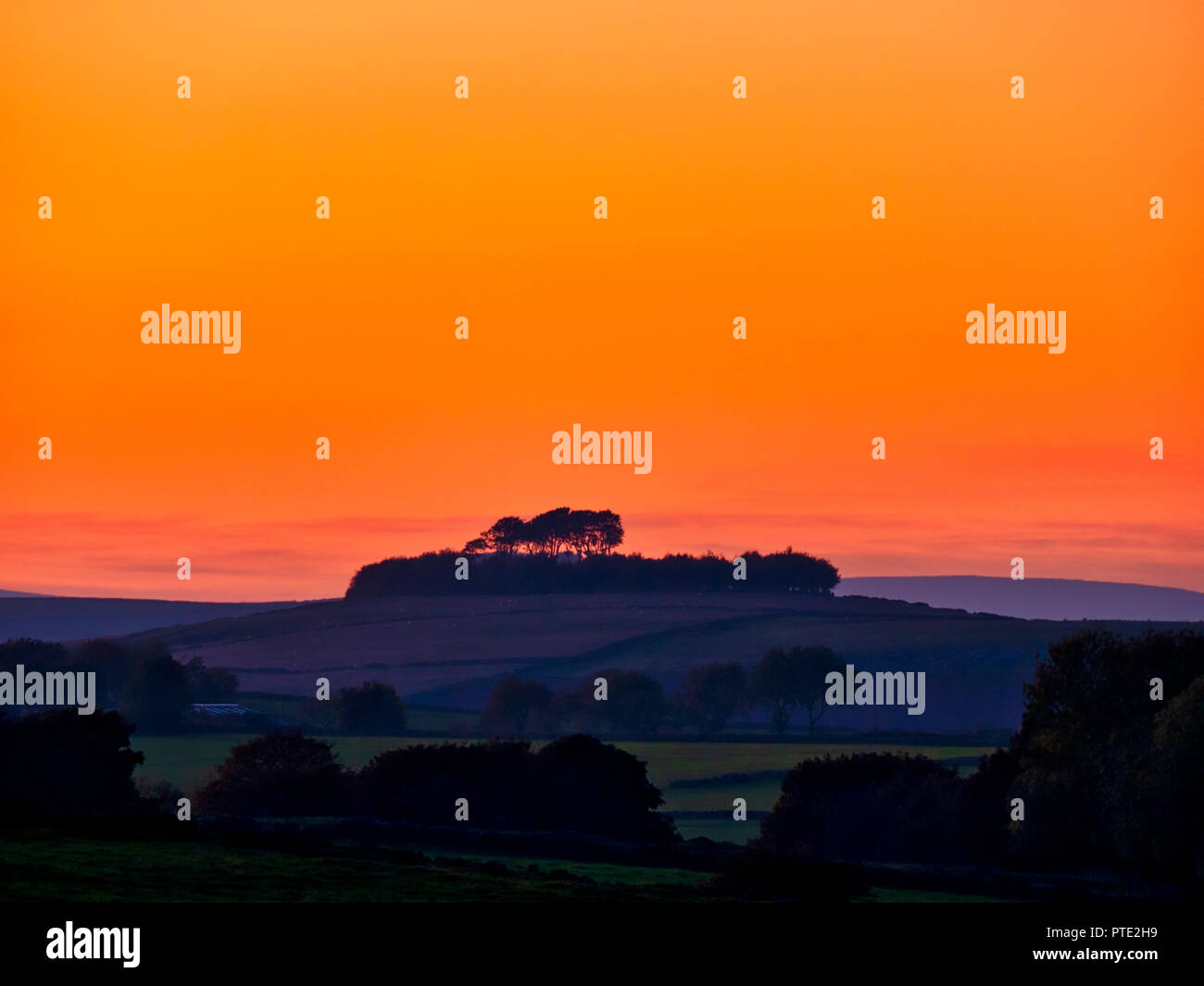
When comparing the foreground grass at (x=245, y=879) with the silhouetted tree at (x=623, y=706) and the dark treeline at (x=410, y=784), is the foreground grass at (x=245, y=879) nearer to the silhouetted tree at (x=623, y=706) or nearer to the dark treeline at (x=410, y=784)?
the dark treeline at (x=410, y=784)

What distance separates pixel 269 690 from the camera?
183 meters

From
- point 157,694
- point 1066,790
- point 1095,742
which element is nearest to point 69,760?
point 1066,790

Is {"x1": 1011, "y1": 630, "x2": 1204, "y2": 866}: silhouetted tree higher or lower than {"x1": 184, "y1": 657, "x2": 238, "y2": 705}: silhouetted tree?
above

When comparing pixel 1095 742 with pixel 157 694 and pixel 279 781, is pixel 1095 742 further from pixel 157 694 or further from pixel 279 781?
pixel 157 694

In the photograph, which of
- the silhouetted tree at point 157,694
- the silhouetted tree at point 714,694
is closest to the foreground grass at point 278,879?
the silhouetted tree at point 157,694

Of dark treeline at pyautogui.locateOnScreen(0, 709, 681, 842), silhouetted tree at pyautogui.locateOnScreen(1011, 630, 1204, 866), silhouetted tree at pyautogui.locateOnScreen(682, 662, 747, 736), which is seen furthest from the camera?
silhouetted tree at pyautogui.locateOnScreen(682, 662, 747, 736)

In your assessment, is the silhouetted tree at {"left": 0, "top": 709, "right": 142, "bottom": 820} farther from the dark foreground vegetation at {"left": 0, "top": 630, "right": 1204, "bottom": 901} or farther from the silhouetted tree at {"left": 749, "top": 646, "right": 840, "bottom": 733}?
the silhouetted tree at {"left": 749, "top": 646, "right": 840, "bottom": 733}

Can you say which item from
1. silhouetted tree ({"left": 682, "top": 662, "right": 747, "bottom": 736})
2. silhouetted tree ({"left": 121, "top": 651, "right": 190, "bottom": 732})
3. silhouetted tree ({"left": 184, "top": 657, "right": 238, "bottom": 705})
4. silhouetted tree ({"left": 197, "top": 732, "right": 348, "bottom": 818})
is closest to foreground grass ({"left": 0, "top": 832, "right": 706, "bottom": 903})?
silhouetted tree ({"left": 197, "top": 732, "right": 348, "bottom": 818})

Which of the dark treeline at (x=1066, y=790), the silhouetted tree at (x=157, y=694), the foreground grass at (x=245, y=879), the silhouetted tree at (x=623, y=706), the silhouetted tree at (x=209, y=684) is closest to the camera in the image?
the foreground grass at (x=245, y=879)

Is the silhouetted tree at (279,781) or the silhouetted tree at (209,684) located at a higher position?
the silhouetted tree at (209,684)

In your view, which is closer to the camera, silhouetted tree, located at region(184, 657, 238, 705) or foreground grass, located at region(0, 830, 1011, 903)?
foreground grass, located at region(0, 830, 1011, 903)

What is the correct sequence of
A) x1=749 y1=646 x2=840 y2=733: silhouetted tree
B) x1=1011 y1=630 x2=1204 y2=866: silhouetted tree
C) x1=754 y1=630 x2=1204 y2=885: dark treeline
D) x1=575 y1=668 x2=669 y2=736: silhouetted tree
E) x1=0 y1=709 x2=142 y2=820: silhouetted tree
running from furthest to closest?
x1=749 y1=646 x2=840 y2=733: silhouetted tree < x1=575 y1=668 x2=669 y2=736: silhouetted tree < x1=0 y1=709 x2=142 y2=820: silhouetted tree < x1=1011 y1=630 x2=1204 y2=866: silhouetted tree < x1=754 y1=630 x2=1204 y2=885: dark treeline
